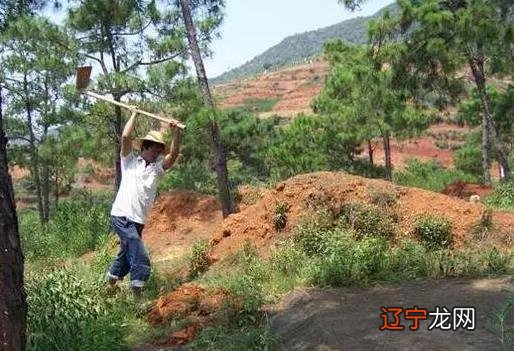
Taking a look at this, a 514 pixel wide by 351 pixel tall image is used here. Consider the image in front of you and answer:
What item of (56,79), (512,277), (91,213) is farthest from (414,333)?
(56,79)

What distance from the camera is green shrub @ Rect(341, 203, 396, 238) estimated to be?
22.4 feet

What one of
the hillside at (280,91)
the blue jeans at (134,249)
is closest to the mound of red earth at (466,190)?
the blue jeans at (134,249)

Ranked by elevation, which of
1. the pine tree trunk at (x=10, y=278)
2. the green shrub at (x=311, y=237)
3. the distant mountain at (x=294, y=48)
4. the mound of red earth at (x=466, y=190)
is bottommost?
the mound of red earth at (x=466, y=190)

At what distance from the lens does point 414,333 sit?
4039 mm

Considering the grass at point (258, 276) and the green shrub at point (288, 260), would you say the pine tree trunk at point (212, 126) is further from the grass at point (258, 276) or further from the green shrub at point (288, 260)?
the green shrub at point (288, 260)

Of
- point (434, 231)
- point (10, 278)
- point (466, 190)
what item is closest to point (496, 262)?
point (434, 231)

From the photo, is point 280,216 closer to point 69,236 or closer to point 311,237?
point 311,237

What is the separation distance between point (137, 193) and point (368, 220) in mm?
2590

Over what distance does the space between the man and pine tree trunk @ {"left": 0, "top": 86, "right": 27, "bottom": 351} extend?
6.15 feet

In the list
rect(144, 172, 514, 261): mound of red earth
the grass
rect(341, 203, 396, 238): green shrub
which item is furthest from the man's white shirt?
rect(341, 203, 396, 238): green shrub

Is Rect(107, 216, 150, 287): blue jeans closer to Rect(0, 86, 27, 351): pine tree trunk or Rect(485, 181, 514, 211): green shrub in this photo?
Rect(0, 86, 27, 351): pine tree trunk

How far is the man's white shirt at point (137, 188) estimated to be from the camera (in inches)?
218

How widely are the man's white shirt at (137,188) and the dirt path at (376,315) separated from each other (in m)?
1.46

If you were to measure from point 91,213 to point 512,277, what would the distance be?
7.33m
